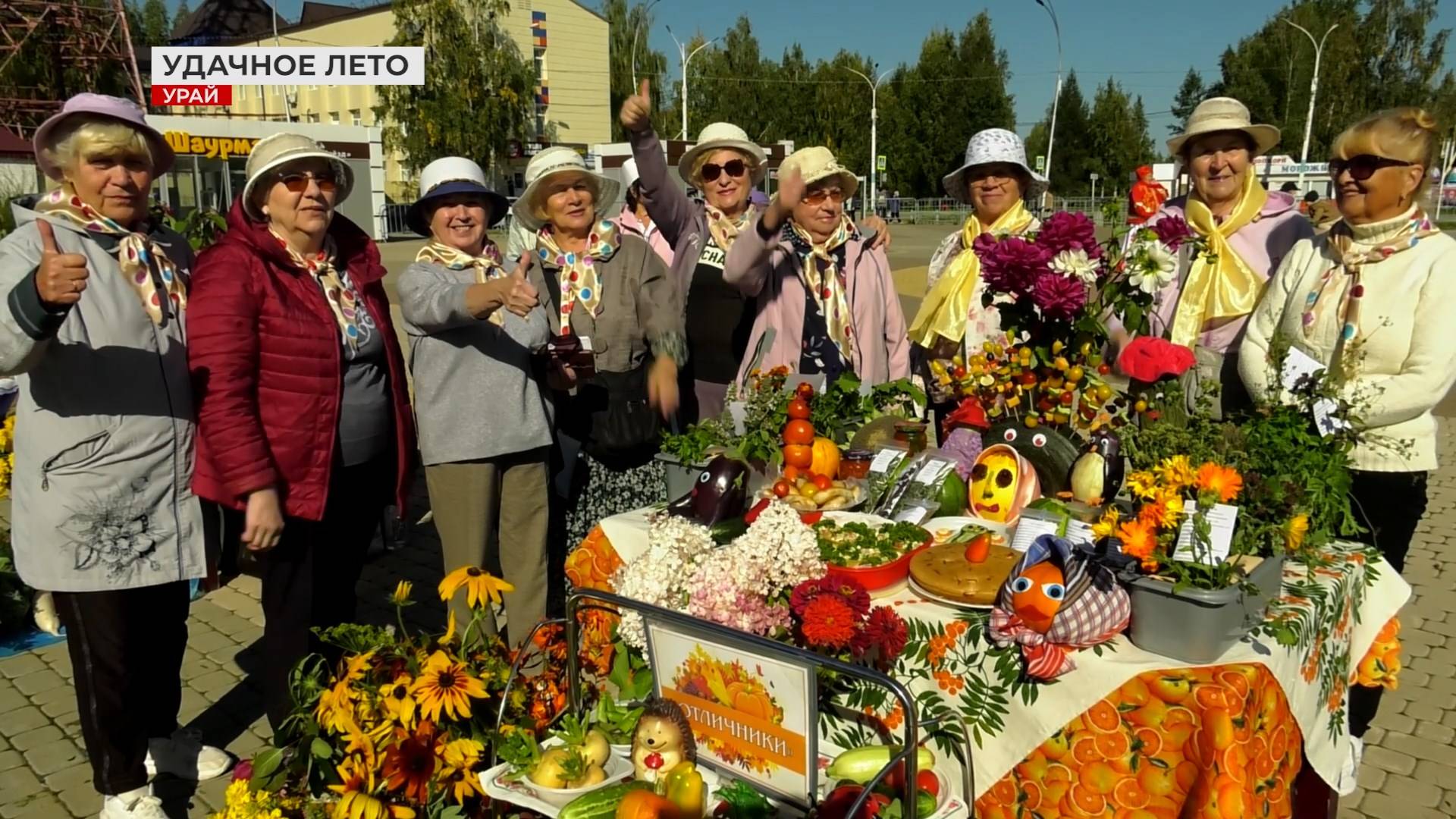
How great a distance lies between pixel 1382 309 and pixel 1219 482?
0.98 metres

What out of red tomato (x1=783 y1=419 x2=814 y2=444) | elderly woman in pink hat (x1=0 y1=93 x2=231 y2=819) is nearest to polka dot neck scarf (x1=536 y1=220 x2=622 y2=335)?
red tomato (x1=783 y1=419 x2=814 y2=444)

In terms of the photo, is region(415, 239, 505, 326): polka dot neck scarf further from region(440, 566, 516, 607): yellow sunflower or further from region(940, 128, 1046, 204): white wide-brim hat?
region(940, 128, 1046, 204): white wide-brim hat

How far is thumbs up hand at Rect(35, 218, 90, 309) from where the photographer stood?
6.75 feet

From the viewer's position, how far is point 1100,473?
2232 millimetres

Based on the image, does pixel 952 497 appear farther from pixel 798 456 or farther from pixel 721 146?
pixel 721 146

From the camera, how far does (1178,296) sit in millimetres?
3082

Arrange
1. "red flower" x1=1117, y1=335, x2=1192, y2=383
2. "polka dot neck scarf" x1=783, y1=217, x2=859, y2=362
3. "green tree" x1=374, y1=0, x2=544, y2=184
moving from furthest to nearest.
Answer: "green tree" x1=374, y1=0, x2=544, y2=184
"polka dot neck scarf" x1=783, y1=217, x2=859, y2=362
"red flower" x1=1117, y1=335, x2=1192, y2=383

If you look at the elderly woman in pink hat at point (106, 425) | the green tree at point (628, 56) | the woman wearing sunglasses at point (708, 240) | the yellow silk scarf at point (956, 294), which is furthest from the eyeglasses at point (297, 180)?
the green tree at point (628, 56)

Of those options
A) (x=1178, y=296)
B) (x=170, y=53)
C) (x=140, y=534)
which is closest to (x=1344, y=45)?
(x=170, y=53)

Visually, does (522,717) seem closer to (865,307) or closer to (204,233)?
(865,307)

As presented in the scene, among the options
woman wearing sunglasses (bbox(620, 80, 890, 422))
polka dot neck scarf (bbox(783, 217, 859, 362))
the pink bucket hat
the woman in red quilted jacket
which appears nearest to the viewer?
the pink bucket hat

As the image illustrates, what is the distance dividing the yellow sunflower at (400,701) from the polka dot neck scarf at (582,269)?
1472 millimetres

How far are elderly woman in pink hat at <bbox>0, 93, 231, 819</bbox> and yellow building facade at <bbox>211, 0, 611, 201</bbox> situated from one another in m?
35.4

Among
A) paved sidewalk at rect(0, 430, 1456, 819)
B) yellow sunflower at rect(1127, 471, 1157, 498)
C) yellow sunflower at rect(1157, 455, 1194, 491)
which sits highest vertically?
yellow sunflower at rect(1157, 455, 1194, 491)
